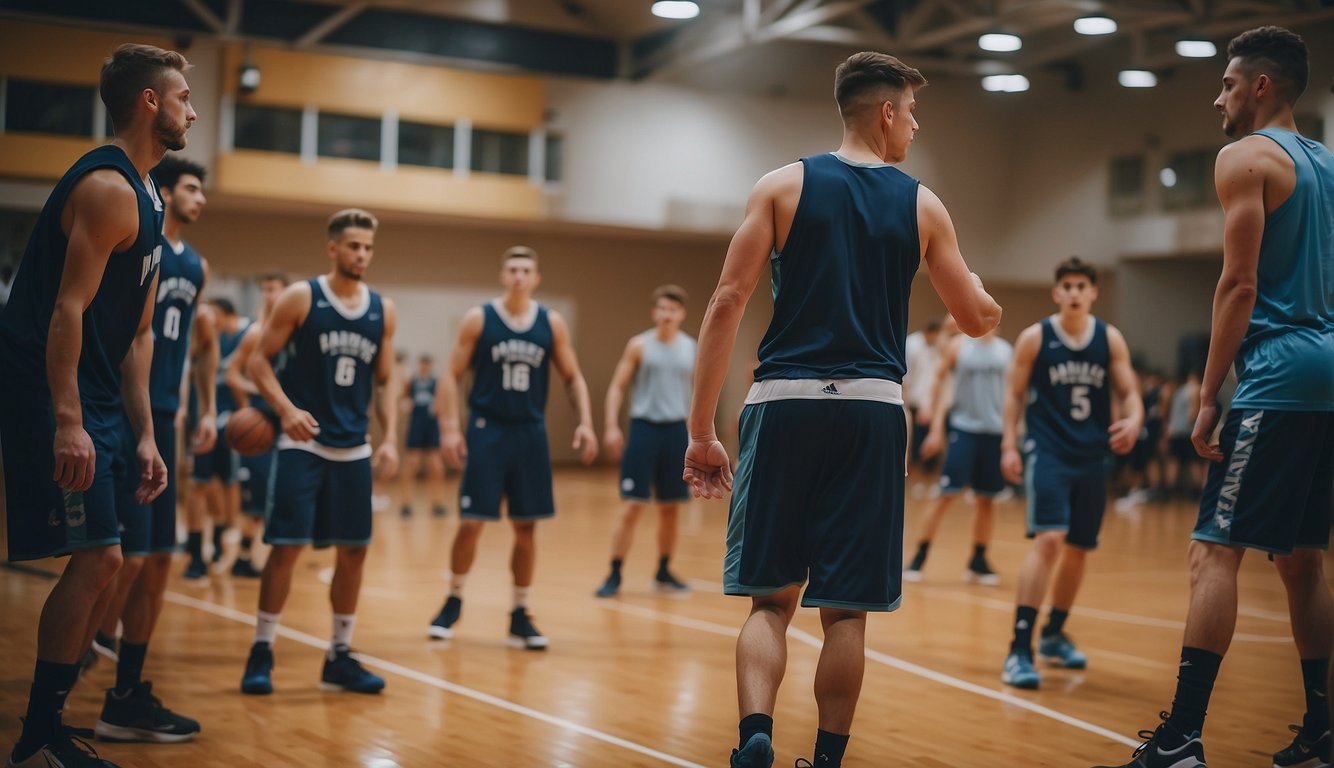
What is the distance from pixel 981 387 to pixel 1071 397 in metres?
3.47

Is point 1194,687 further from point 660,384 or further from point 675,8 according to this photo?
point 675,8

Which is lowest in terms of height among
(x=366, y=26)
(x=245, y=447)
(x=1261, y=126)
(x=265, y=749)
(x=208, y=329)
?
(x=265, y=749)

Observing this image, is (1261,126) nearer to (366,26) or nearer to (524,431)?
(524,431)

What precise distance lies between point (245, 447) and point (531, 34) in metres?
13.7

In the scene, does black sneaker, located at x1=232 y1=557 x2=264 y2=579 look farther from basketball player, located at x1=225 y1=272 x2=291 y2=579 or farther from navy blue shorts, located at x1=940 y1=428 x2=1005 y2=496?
navy blue shorts, located at x1=940 y1=428 x2=1005 y2=496

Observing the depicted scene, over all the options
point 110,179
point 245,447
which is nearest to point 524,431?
point 245,447

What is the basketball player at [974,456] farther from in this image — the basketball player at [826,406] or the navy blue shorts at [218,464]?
the basketball player at [826,406]

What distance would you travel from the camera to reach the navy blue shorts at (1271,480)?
3893 millimetres

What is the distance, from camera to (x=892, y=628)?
7.47 meters

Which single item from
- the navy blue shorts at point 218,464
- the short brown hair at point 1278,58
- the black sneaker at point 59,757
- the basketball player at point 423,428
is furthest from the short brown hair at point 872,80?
the basketball player at point 423,428

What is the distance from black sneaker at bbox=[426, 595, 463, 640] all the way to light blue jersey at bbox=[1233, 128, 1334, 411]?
4268 millimetres

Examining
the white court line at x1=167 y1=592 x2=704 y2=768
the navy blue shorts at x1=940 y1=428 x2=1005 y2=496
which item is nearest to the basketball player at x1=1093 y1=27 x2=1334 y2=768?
the white court line at x1=167 y1=592 x2=704 y2=768

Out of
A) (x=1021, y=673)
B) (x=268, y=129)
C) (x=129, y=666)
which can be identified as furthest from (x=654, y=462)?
(x=268, y=129)

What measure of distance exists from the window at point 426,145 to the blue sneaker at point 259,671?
13.0 meters
